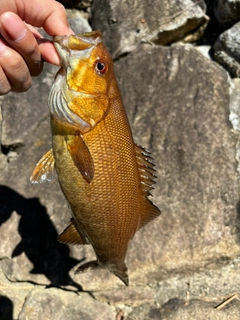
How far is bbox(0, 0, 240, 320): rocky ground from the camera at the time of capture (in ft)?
7.82

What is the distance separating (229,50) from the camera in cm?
265

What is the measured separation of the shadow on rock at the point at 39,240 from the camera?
2490mm

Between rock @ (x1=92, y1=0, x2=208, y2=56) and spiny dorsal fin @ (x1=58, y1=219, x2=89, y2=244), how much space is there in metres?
1.41

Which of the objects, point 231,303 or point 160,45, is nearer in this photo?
point 231,303

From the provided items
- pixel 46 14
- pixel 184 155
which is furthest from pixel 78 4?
pixel 184 155

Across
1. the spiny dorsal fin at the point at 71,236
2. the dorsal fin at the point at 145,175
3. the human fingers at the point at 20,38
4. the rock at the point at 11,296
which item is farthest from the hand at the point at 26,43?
the rock at the point at 11,296

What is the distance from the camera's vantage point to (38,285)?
8.20 ft

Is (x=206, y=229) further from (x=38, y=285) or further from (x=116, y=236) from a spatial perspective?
(x=38, y=285)

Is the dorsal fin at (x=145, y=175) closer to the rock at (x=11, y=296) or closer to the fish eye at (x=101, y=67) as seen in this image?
the fish eye at (x=101, y=67)

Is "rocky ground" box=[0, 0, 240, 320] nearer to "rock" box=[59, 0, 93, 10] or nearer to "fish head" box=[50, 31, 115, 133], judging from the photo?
"rock" box=[59, 0, 93, 10]

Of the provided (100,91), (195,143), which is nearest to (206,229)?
(195,143)

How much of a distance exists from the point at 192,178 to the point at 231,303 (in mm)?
744

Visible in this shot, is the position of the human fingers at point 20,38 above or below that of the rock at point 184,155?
above

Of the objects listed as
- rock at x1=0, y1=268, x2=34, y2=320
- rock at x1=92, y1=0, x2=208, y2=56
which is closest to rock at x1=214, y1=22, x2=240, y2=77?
rock at x1=92, y1=0, x2=208, y2=56
